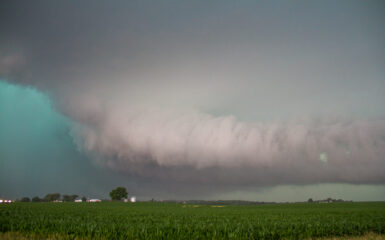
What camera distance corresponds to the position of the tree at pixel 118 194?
186625 mm

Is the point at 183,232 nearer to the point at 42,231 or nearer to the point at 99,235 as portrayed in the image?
the point at 99,235

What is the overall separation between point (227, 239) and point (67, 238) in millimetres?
9307

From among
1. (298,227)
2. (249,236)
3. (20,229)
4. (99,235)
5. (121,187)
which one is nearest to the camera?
(99,235)

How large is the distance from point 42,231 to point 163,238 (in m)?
8.41

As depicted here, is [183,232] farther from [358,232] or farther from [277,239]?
[358,232]

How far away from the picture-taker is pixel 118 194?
7372 inches

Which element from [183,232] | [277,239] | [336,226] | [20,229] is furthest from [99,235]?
[336,226]

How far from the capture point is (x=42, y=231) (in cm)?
1745

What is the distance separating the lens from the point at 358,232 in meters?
22.9

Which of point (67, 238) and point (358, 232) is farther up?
point (67, 238)

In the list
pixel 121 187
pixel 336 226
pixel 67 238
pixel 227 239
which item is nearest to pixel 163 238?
pixel 227 239

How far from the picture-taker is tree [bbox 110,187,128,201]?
7347 inches

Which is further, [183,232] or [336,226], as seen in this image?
[336,226]

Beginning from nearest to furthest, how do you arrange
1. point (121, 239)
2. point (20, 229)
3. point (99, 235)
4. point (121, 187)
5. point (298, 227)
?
1. point (121, 239)
2. point (99, 235)
3. point (20, 229)
4. point (298, 227)
5. point (121, 187)
